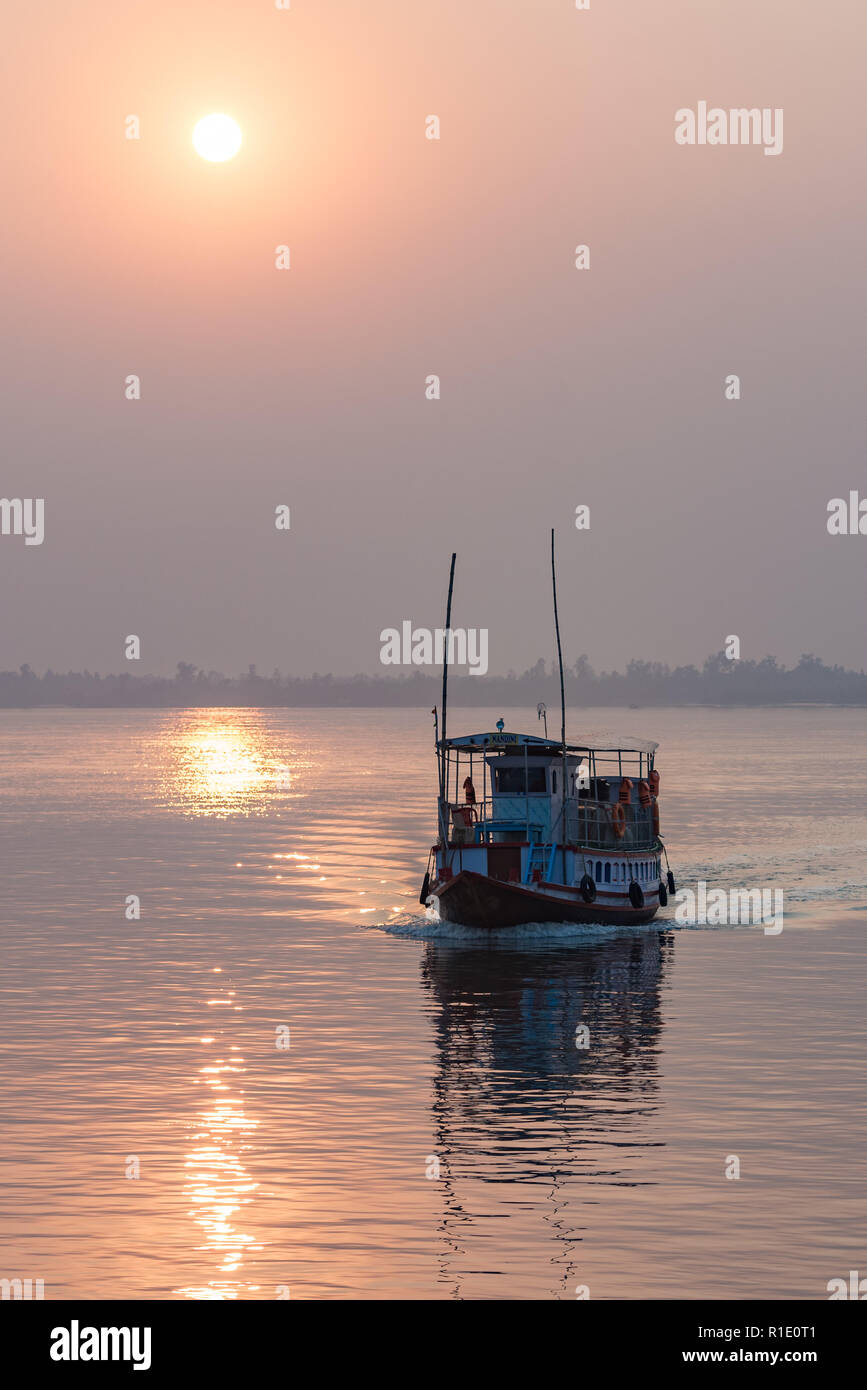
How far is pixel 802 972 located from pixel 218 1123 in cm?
3032

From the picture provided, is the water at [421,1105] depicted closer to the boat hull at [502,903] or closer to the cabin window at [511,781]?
the boat hull at [502,903]

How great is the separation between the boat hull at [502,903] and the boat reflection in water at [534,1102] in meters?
3.63

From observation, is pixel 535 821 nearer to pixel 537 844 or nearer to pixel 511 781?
pixel 537 844

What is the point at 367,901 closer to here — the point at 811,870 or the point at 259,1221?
the point at 811,870

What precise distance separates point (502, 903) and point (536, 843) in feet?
10.1

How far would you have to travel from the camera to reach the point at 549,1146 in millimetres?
32594

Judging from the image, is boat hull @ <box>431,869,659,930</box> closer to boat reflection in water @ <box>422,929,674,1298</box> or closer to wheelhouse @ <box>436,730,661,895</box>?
wheelhouse @ <box>436,730,661,895</box>


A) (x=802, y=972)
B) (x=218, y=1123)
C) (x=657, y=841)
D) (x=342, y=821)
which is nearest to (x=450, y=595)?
(x=657, y=841)

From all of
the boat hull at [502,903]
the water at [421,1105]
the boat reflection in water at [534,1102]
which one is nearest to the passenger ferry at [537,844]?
the boat hull at [502,903]

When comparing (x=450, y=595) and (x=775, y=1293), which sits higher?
(x=450, y=595)

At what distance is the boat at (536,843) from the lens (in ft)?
224

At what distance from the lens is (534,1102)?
121 feet

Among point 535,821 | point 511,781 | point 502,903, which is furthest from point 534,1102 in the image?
point 511,781

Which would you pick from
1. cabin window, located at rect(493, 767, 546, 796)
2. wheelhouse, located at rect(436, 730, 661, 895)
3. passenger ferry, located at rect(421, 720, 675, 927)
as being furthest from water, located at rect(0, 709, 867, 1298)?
cabin window, located at rect(493, 767, 546, 796)
